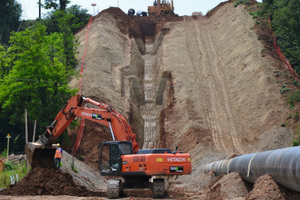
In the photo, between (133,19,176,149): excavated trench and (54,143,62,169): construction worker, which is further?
(133,19,176,149): excavated trench

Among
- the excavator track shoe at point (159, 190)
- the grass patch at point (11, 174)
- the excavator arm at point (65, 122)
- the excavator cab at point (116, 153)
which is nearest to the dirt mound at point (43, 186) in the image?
the excavator cab at point (116, 153)

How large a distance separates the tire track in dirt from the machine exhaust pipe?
18263mm

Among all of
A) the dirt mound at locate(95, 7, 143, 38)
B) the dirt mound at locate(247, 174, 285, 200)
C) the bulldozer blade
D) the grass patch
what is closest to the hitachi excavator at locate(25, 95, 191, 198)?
the bulldozer blade

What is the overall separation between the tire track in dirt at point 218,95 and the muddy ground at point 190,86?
0.32ft

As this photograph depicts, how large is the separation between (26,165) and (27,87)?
13002 millimetres

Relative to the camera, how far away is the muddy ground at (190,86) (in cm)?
3522

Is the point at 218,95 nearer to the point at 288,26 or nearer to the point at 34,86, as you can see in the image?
the point at 288,26

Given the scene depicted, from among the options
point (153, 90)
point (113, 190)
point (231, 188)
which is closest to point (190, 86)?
point (153, 90)

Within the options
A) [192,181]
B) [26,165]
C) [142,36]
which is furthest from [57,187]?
[142,36]

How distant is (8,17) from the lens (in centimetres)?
7288

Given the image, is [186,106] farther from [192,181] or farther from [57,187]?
[57,187]

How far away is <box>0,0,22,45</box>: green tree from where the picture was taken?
234 ft

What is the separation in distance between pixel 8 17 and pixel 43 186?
57.0 m

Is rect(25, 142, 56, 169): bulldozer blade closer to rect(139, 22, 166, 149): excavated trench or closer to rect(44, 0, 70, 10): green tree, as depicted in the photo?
rect(139, 22, 166, 149): excavated trench
